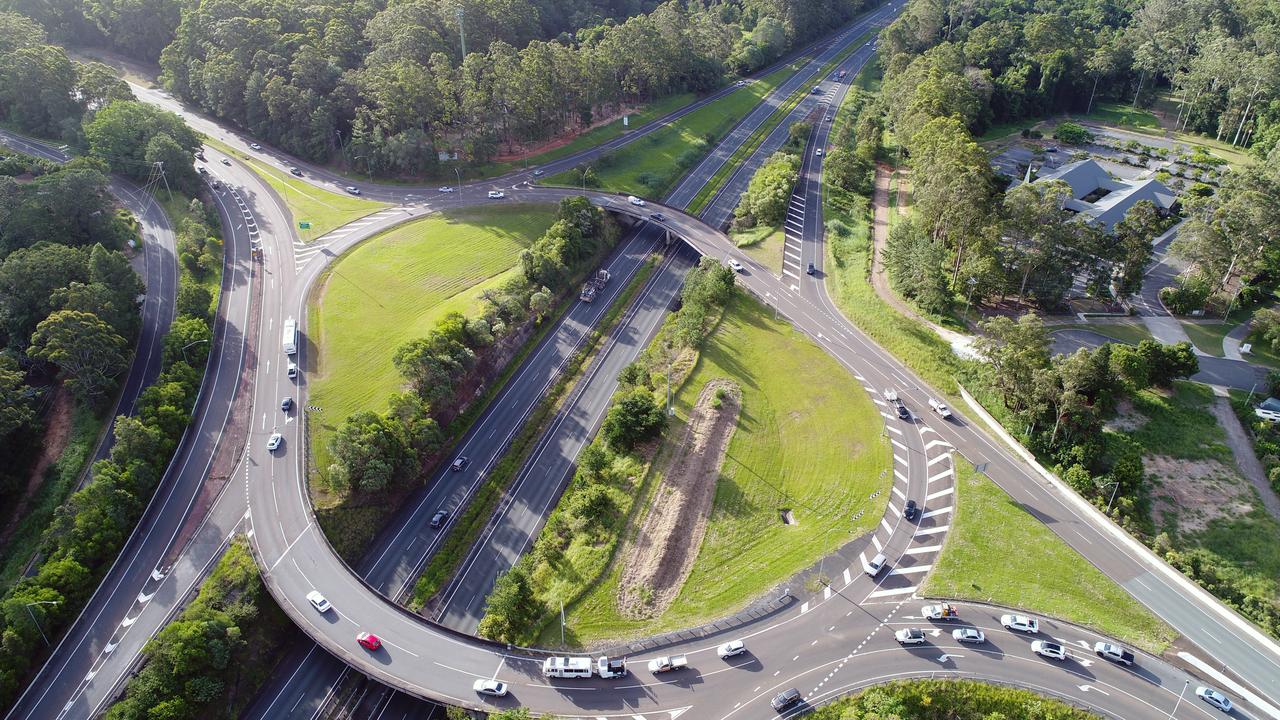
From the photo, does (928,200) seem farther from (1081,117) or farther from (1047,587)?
(1081,117)

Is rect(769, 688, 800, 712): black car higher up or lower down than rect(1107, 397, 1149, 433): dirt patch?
lower down

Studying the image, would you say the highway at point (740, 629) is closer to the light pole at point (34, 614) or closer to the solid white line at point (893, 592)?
the solid white line at point (893, 592)

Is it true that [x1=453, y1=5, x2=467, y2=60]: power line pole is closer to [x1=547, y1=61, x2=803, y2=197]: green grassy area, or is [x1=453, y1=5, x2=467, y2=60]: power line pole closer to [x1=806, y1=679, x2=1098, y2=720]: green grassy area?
[x1=547, y1=61, x2=803, y2=197]: green grassy area

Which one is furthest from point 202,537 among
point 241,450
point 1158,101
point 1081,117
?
point 1158,101

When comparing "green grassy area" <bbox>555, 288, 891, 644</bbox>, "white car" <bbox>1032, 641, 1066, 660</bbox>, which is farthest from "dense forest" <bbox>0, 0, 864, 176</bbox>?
"white car" <bbox>1032, 641, 1066, 660</bbox>

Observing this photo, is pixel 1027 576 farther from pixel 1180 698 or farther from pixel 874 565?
pixel 874 565
